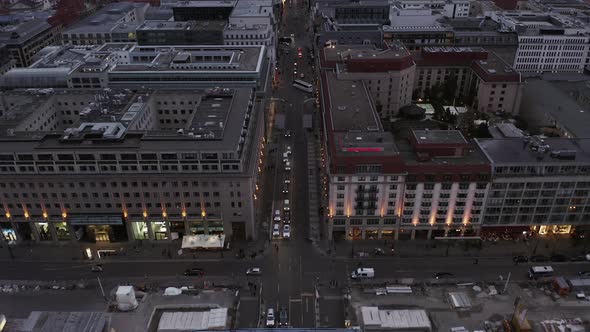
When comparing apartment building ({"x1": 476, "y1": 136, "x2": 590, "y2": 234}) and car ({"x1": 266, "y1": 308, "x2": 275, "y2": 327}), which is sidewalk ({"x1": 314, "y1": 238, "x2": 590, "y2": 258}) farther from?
car ({"x1": 266, "y1": 308, "x2": 275, "y2": 327})

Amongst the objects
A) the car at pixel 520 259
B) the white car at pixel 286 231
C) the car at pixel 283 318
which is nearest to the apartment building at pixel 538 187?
the car at pixel 520 259

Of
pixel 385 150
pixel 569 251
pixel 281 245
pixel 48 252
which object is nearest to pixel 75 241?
pixel 48 252

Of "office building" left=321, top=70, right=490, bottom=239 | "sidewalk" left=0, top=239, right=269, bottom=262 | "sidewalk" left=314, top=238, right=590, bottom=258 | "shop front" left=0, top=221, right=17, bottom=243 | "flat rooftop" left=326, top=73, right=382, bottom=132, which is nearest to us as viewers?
"office building" left=321, top=70, right=490, bottom=239

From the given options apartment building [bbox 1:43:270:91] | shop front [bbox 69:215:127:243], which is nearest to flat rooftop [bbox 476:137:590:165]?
apartment building [bbox 1:43:270:91]

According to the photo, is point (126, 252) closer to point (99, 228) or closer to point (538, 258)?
point (99, 228)

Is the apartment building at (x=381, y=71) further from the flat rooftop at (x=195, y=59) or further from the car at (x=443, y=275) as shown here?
the car at (x=443, y=275)

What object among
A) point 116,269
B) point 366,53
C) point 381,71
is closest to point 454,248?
point 381,71

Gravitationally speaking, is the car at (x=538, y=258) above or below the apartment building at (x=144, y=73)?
below
